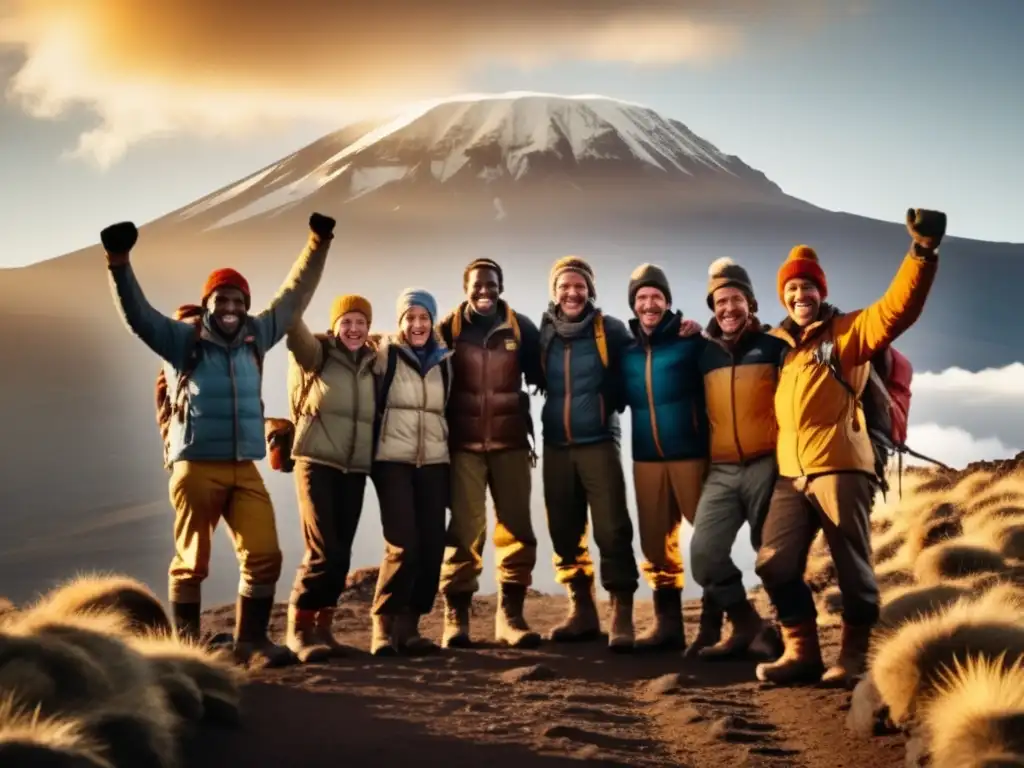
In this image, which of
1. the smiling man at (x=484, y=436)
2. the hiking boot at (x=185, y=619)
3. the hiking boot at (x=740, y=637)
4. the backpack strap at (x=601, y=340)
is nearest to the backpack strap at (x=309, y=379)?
the smiling man at (x=484, y=436)

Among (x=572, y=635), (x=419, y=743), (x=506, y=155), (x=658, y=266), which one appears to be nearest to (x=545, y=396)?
(x=658, y=266)

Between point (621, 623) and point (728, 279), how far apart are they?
2442 mm

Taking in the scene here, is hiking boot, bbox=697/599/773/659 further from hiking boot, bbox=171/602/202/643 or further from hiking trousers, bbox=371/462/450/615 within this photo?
hiking boot, bbox=171/602/202/643

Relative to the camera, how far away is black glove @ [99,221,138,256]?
246 inches

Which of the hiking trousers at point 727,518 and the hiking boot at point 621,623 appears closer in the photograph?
the hiking trousers at point 727,518

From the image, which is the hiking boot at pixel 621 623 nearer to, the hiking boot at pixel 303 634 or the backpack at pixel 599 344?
the backpack at pixel 599 344

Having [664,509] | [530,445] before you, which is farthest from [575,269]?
[664,509]

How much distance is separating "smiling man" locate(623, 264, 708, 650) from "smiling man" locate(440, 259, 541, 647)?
803mm

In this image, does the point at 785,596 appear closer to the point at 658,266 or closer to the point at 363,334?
the point at 658,266

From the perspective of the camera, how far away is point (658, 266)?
7578 mm

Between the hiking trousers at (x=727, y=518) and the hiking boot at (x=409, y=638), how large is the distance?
1886 millimetres

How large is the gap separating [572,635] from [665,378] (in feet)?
6.70

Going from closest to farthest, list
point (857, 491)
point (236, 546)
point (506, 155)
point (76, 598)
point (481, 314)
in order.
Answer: point (857, 491), point (236, 546), point (76, 598), point (481, 314), point (506, 155)

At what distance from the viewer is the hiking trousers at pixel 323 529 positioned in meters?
7.08
